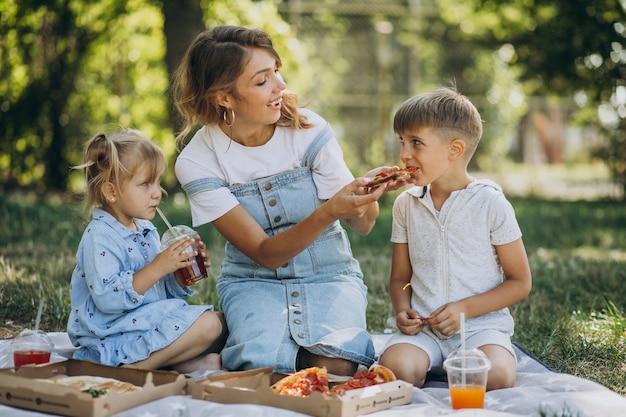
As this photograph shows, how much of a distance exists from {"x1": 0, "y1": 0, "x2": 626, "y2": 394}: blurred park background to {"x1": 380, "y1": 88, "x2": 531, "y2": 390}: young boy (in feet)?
1.65

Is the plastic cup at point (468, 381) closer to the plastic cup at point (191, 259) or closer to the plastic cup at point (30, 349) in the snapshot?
the plastic cup at point (191, 259)

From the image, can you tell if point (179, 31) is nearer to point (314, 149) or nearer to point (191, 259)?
point (314, 149)

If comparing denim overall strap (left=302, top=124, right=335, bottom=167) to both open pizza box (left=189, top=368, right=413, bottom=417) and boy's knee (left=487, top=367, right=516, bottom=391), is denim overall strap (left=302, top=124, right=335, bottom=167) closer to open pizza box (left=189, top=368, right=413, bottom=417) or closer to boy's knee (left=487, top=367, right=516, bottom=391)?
open pizza box (left=189, top=368, right=413, bottom=417)

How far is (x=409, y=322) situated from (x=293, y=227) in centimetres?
60

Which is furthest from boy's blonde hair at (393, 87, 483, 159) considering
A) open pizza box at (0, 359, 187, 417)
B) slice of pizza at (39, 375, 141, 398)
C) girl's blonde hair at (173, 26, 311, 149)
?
slice of pizza at (39, 375, 141, 398)

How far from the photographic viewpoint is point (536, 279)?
5.51 metres

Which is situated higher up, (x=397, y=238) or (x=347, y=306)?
(x=397, y=238)

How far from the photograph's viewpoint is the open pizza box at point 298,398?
290 cm

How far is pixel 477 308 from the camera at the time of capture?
3596 millimetres

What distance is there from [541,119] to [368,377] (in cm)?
2075

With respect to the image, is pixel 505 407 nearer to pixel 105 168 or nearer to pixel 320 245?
pixel 320 245

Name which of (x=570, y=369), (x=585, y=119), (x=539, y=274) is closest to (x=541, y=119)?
(x=585, y=119)

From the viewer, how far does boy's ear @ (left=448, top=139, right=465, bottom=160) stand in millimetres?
3670

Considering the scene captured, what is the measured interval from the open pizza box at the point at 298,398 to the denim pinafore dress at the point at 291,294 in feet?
1.24
